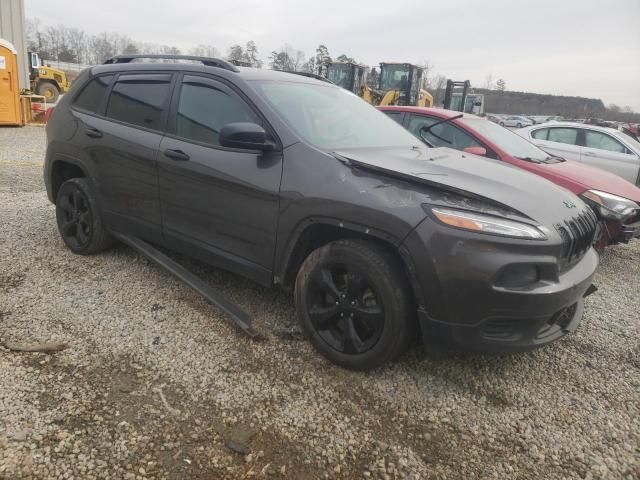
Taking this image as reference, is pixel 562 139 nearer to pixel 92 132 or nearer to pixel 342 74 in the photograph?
pixel 92 132

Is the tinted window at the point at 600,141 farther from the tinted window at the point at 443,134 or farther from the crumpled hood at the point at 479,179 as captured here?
the crumpled hood at the point at 479,179

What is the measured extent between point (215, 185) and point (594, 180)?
161 inches

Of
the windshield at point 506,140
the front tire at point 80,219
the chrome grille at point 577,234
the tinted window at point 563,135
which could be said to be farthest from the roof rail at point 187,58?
the tinted window at point 563,135

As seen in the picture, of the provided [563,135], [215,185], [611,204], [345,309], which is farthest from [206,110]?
[563,135]

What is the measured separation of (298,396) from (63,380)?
48.9 inches

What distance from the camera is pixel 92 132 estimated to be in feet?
12.4

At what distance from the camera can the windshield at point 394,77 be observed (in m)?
18.7

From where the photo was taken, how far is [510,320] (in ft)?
7.43

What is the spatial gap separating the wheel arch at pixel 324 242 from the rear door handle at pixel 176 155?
1026 millimetres

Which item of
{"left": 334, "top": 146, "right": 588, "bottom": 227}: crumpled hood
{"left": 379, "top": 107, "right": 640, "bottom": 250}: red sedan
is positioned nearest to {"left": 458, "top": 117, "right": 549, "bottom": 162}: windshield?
{"left": 379, "top": 107, "right": 640, "bottom": 250}: red sedan

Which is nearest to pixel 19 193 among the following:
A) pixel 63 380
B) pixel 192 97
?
pixel 192 97

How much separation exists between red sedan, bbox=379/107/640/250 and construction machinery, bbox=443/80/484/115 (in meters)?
11.1

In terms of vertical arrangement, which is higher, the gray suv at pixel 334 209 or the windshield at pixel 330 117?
the windshield at pixel 330 117

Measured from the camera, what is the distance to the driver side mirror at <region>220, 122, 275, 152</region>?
2.64 metres
